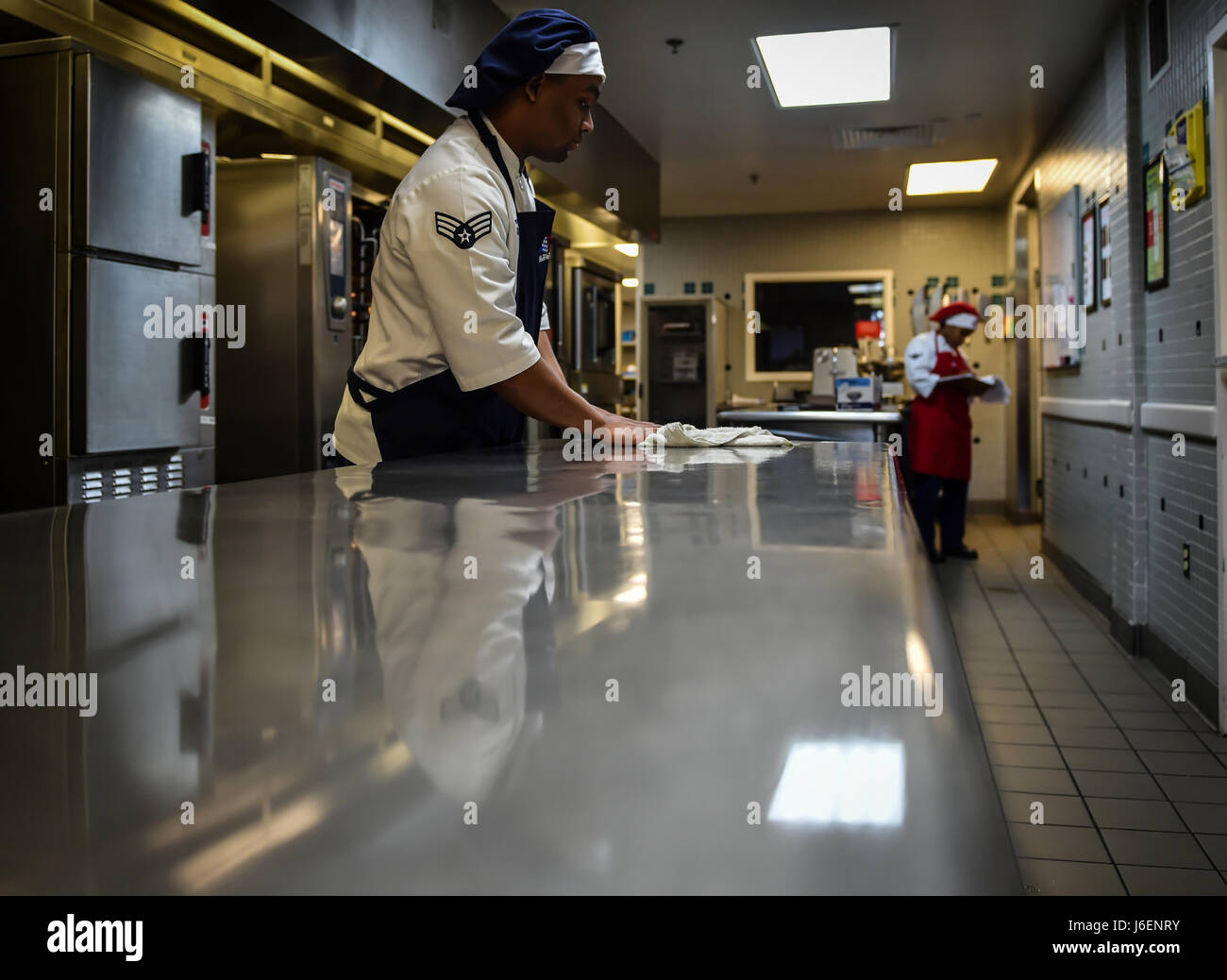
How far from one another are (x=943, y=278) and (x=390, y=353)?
882cm

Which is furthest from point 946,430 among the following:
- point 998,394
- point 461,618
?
point 461,618

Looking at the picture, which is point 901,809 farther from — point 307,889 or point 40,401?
point 40,401

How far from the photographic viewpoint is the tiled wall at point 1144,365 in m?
3.63

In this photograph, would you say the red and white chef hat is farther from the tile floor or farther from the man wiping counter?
the man wiping counter

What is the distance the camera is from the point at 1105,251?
5.29 meters

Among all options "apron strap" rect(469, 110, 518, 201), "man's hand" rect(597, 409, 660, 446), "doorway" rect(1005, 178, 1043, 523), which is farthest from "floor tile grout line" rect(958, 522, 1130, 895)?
"doorway" rect(1005, 178, 1043, 523)

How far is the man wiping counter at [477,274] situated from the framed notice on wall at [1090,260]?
14.3 feet

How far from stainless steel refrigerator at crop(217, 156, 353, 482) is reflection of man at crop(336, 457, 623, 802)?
3297mm

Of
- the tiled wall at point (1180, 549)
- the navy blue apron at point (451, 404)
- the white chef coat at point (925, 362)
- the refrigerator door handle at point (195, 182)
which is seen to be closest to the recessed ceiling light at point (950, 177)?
the white chef coat at point (925, 362)

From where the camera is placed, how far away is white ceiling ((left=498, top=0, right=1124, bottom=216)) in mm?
4672

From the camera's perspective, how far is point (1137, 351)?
460 cm

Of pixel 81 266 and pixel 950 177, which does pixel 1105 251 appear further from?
pixel 81 266

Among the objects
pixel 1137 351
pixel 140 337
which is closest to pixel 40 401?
pixel 140 337

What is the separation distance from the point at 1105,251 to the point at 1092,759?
129 inches
